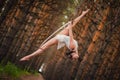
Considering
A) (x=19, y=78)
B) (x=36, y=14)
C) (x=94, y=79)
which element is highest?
(x=36, y=14)

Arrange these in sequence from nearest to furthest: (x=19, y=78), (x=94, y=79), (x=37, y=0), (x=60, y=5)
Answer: (x=19, y=78) < (x=37, y=0) < (x=94, y=79) < (x=60, y=5)

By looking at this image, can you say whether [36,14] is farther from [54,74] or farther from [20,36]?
[54,74]

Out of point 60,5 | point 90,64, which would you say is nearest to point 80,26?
point 60,5

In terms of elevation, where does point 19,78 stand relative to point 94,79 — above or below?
above

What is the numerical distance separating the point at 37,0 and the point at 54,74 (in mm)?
5950

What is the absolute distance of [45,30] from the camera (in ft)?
65.1

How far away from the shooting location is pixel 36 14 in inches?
603

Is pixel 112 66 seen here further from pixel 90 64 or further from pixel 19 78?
pixel 19 78

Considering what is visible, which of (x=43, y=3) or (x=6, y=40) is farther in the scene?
(x=43, y=3)

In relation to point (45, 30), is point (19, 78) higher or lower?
lower

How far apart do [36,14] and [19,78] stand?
3.77m

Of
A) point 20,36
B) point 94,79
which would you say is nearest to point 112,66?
point 94,79

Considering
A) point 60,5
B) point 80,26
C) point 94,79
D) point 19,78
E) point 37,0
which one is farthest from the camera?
point 60,5

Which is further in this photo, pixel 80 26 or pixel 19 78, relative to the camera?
pixel 80 26
